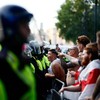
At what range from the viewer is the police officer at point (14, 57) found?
204cm

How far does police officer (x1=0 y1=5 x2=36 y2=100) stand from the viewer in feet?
6.69

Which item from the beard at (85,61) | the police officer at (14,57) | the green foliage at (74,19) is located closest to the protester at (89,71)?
the beard at (85,61)

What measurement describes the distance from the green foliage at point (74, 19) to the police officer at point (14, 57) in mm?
47274

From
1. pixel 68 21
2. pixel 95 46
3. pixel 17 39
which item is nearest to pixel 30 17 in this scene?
pixel 17 39

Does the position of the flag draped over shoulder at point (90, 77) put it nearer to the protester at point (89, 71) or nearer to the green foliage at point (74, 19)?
the protester at point (89, 71)

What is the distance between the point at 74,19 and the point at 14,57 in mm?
54385

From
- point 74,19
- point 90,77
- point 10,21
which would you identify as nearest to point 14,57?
point 10,21

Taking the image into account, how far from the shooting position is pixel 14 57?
2119mm

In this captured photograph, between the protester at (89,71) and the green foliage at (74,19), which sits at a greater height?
the protester at (89,71)

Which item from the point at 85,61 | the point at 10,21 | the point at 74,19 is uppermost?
the point at 10,21

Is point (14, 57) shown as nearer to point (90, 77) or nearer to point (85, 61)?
point (90, 77)

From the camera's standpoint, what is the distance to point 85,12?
54000 mm

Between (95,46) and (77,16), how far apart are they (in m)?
51.1

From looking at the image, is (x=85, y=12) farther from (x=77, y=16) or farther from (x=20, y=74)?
(x=20, y=74)
